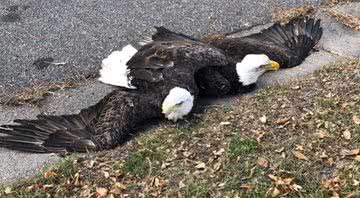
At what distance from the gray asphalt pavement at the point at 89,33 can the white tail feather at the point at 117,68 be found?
0.13 meters

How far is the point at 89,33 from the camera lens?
653 cm

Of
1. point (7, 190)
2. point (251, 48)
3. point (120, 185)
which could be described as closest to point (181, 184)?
point (120, 185)

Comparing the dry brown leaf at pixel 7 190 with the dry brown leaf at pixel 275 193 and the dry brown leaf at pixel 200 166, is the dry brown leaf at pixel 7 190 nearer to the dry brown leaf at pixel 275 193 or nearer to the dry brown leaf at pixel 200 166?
the dry brown leaf at pixel 200 166

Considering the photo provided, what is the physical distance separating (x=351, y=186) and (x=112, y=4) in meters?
3.82

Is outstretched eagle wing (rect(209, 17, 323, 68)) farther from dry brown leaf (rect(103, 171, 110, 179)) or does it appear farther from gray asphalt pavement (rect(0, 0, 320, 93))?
dry brown leaf (rect(103, 171, 110, 179))

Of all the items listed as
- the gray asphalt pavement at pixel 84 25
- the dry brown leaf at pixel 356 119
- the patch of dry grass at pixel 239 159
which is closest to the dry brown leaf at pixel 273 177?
the patch of dry grass at pixel 239 159

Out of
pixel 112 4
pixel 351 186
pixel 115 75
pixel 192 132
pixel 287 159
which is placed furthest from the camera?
pixel 112 4

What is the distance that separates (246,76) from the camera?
570cm

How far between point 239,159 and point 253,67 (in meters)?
1.55

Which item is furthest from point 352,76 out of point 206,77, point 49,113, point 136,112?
point 49,113

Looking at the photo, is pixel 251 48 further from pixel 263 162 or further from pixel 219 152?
pixel 263 162

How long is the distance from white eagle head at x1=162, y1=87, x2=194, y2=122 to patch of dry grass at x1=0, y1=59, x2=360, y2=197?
0.24 ft

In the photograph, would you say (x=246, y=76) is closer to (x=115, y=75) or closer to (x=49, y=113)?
(x=115, y=75)

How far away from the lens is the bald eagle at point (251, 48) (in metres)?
5.62
